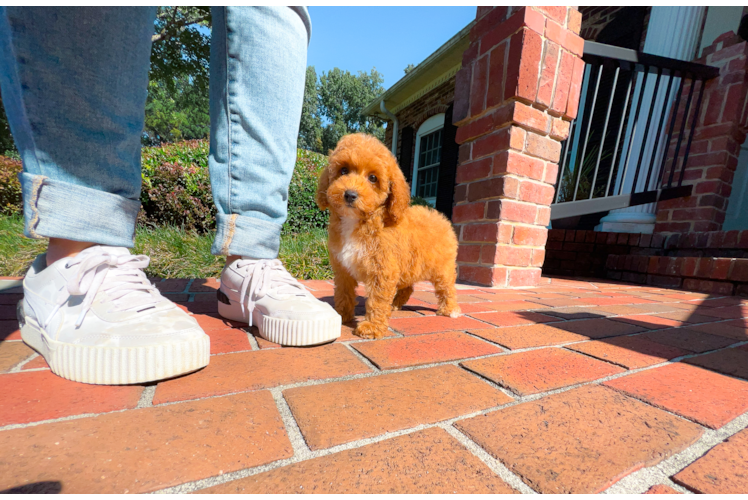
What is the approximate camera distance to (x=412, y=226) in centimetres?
179

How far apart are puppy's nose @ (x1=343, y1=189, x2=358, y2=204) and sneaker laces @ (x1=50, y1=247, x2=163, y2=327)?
0.83 m

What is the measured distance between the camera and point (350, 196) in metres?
1.53

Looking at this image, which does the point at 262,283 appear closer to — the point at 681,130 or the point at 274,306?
the point at 274,306

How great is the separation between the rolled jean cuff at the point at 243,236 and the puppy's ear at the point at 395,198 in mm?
575

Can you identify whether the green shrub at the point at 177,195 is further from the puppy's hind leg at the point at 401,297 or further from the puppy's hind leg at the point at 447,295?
the puppy's hind leg at the point at 447,295

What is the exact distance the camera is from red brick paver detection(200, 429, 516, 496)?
0.70m

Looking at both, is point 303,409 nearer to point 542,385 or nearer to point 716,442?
point 542,385

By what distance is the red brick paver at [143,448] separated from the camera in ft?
2.28

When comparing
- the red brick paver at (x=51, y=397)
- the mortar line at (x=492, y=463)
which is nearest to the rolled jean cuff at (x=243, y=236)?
the red brick paver at (x=51, y=397)

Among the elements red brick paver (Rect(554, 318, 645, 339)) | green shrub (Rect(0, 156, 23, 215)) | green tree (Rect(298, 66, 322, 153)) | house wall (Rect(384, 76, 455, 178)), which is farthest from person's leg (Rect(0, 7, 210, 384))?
green tree (Rect(298, 66, 322, 153))

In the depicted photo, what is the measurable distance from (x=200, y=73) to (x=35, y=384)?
10.1 m

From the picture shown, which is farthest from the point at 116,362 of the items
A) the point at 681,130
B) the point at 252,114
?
the point at 681,130

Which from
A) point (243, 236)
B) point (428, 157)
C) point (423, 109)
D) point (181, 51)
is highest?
point (181, 51)

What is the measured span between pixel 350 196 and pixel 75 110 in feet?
3.24
